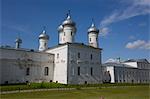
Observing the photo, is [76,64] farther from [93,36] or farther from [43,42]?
[43,42]

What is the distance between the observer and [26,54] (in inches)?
1724

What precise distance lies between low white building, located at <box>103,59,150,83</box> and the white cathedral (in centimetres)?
1875

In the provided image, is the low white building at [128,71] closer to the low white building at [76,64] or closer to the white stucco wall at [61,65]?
the low white building at [76,64]

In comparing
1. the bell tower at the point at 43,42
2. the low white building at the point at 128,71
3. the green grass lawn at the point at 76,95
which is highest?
the bell tower at the point at 43,42

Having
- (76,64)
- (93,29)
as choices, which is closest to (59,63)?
(76,64)

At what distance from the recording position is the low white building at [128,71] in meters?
67.2

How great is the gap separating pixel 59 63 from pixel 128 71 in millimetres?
35541

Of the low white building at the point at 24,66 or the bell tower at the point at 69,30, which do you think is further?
the bell tower at the point at 69,30

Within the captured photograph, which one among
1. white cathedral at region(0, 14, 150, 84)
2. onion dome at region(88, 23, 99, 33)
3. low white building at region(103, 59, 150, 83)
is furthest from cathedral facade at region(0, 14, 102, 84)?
low white building at region(103, 59, 150, 83)

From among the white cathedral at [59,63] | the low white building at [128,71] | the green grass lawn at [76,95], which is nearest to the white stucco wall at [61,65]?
the white cathedral at [59,63]

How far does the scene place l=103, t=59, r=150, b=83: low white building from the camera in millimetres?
67188

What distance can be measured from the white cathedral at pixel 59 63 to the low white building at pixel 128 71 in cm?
1875

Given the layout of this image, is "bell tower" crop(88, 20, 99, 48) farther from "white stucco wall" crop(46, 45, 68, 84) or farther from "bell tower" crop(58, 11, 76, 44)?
"white stucco wall" crop(46, 45, 68, 84)

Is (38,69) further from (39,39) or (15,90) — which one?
(15,90)
